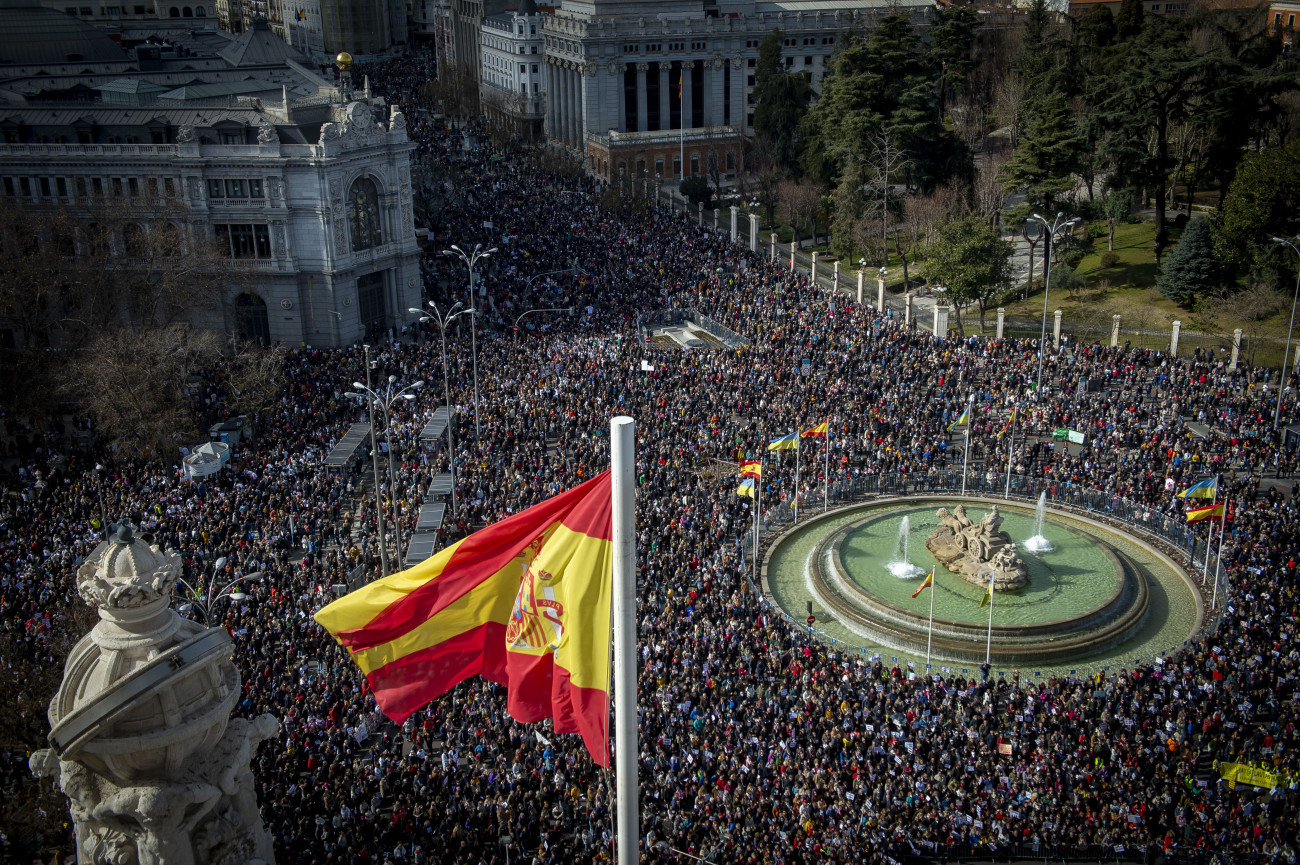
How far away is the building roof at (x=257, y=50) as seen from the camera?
266 ft

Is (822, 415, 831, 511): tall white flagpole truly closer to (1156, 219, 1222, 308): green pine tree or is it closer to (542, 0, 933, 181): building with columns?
(1156, 219, 1222, 308): green pine tree

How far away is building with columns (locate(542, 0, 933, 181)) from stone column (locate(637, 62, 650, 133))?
87 mm

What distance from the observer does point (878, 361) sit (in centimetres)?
4875

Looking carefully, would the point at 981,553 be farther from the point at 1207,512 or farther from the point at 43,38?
the point at 43,38

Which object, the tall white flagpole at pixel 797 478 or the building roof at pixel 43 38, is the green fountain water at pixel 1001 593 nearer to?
the tall white flagpole at pixel 797 478

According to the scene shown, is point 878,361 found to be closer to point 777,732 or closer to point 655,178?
point 777,732

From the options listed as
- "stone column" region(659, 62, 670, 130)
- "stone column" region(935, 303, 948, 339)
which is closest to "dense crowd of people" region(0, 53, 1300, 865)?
"stone column" region(935, 303, 948, 339)

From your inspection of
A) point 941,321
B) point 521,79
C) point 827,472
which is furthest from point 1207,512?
point 521,79

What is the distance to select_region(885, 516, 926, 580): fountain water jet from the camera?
34906mm

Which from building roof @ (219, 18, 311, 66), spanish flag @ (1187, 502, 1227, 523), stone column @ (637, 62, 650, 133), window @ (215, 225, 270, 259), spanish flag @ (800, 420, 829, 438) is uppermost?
building roof @ (219, 18, 311, 66)

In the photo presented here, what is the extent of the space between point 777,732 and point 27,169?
5076 cm

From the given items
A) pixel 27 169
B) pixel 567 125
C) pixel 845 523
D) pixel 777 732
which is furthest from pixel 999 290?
pixel 567 125

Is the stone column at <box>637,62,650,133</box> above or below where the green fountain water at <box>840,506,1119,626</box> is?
above

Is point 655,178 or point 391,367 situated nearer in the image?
point 391,367
